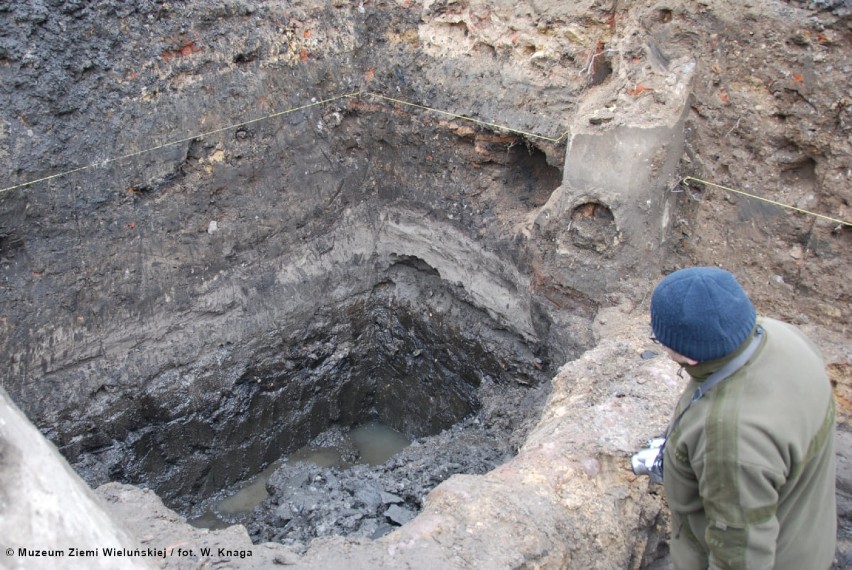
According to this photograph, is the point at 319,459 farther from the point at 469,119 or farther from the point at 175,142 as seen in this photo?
the point at 469,119

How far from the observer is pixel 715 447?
1748 mm

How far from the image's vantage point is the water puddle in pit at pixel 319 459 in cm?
517

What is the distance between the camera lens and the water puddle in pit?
5172 millimetres

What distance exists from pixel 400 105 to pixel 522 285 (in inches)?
68.1

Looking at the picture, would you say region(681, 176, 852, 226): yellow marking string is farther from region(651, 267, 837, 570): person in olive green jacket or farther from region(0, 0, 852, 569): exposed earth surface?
region(651, 267, 837, 570): person in olive green jacket

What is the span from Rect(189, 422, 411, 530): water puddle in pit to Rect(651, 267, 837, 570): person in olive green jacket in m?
4.05

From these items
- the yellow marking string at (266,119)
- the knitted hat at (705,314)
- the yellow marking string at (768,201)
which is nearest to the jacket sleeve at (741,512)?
the knitted hat at (705,314)

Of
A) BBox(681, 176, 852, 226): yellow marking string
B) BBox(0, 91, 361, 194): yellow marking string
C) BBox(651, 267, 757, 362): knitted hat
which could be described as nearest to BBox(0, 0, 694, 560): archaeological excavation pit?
BBox(0, 91, 361, 194): yellow marking string

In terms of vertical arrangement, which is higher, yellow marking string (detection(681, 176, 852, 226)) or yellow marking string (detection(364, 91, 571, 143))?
yellow marking string (detection(681, 176, 852, 226))

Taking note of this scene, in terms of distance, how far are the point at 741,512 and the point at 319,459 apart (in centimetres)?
439

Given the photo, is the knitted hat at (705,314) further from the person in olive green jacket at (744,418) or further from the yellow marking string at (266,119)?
the yellow marking string at (266,119)

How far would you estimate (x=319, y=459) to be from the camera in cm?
572

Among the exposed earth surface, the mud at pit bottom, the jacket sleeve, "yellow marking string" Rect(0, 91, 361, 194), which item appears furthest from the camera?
"yellow marking string" Rect(0, 91, 361, 194)

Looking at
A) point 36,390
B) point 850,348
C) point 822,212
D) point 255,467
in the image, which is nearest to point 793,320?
point 850,348
